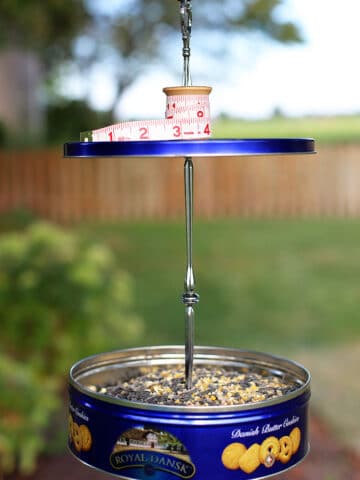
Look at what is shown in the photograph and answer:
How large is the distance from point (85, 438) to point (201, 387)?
0.23 metres

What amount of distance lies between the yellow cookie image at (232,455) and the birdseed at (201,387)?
10 cm

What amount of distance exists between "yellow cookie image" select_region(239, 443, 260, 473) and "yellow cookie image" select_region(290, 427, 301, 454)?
8 centimetres

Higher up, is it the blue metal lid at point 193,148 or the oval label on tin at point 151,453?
the blue metal lid at point 193,148

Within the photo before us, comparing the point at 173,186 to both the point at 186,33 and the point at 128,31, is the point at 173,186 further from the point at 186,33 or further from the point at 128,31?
the point at 186,33

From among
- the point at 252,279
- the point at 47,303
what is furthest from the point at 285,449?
the point at 252,279

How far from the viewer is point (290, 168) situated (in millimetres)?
7316

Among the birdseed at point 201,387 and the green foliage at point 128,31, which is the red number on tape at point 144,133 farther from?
the green foliage at point 128,31

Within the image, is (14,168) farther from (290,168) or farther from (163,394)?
(163,394)

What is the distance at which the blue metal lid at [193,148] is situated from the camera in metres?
1.15

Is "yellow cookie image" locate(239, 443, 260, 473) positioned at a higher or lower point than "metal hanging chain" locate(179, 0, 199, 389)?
lower

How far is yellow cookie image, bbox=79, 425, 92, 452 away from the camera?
51.3 inches

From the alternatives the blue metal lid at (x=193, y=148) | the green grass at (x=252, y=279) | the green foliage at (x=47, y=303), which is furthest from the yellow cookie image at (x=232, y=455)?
the green grass at (x=252, y=279)

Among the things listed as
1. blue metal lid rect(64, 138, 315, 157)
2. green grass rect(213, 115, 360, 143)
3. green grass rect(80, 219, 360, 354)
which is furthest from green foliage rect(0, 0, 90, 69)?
blue metal lid rect(64, 138, 315, 157)

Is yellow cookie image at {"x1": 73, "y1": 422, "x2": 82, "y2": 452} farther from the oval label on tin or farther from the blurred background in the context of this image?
the blurred background
